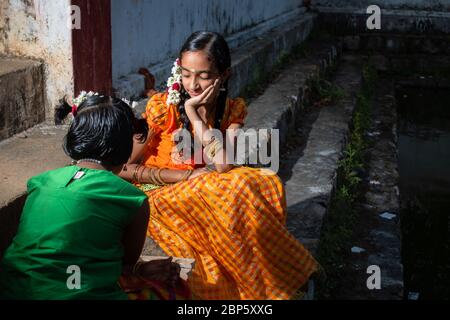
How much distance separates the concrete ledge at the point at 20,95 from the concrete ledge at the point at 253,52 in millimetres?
599

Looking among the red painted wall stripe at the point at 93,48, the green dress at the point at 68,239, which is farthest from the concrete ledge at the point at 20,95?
the green dress at the point at 68,239

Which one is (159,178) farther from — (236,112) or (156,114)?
(236,112)

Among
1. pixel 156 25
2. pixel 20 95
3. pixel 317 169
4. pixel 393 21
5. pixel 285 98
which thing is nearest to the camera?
pixel 20 95

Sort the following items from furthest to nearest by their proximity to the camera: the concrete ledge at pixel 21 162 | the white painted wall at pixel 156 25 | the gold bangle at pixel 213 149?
the white painted wall at pixel 156 25 → the gold bangle at pixel 213 149 → the concrete ledge at pixel 21 162

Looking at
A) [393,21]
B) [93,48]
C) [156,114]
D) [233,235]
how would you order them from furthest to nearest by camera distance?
[393,21] → [93,48] → [156,114] → [233,235]

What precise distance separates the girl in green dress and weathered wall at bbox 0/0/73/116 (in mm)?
1633

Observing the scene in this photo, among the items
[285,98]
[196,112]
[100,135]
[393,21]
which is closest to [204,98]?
[196,112]

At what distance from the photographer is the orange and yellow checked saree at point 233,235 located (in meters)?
2.97

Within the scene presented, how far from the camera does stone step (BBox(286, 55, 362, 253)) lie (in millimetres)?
4205

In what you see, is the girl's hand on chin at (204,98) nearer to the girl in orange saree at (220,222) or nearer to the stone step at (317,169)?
the girl in orange saree at (220,222)

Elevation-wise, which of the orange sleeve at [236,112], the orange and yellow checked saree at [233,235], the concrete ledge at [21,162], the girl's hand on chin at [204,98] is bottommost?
the orange and yellow checked saree at [233,235]

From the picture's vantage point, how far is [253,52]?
733cm

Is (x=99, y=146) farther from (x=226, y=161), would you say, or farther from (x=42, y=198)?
(x=226, y=161)

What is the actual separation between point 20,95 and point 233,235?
5.42 feet
